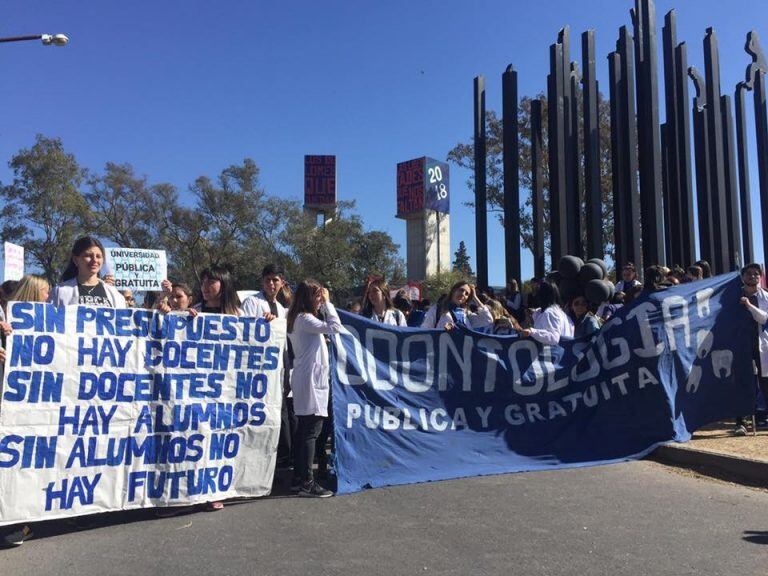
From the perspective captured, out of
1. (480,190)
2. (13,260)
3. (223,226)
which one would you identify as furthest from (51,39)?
(223,226)

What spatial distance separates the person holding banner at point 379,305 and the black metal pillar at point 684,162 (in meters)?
12.3

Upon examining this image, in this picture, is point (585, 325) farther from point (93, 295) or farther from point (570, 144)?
point (570, 144)

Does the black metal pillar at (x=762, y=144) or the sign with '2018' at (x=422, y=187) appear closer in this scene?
the black metal pillar at (x=762, y=144)

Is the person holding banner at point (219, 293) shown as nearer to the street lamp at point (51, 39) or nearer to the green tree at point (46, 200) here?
the street lamp at point (51, 39)

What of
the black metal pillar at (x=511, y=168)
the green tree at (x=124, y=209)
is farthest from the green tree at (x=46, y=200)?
the black metal pillar at (x=511, y=168)

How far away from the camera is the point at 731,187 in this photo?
1773 centimetres

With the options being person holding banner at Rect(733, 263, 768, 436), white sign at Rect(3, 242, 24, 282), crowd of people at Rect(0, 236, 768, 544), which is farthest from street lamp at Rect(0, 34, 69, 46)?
person holding banner at Rect(733, 263, 768, 436)

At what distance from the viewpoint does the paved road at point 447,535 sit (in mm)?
3691

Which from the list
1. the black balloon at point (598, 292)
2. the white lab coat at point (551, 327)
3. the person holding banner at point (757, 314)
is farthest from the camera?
the black balloon at point (598, 292)

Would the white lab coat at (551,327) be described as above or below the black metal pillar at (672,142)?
below

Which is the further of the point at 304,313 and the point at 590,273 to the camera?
the point at 590,273

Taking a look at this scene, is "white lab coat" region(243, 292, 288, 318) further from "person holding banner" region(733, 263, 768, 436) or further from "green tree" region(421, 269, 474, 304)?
"green tree" region(421, 269, 474, 304)

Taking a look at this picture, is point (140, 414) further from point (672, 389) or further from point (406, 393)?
point (672, 389)

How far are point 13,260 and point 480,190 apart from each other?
480 inches
